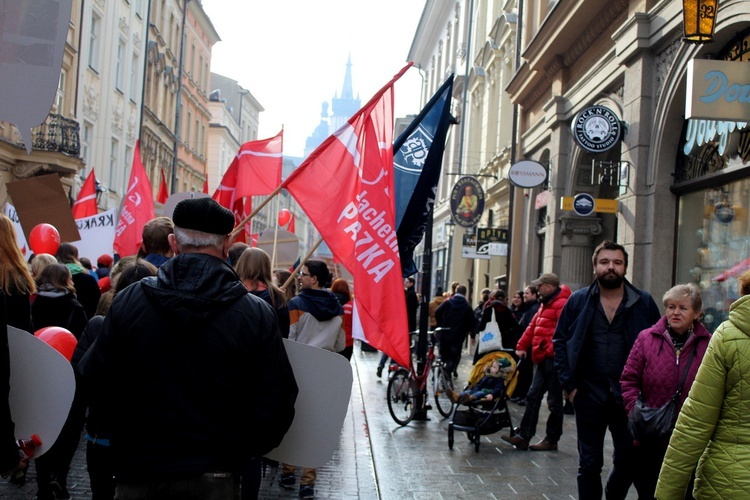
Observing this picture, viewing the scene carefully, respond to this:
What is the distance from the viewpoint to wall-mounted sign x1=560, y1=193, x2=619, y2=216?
45.6 ft

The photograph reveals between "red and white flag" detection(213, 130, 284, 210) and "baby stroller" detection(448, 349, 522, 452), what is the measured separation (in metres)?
3.29

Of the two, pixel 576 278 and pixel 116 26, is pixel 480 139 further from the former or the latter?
pixel 576 278

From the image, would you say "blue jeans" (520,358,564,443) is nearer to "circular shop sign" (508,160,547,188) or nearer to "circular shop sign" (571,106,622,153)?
"circular shop sign" (571,106,622,153)

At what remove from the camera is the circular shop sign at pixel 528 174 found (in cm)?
1820

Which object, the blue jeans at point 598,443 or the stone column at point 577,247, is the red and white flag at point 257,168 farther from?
the stone column at point 577,247

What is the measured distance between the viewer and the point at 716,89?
8.05m

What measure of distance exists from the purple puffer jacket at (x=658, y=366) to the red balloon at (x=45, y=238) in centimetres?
661

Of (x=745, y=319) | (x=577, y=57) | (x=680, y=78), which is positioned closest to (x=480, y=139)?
(x=577, y=57)

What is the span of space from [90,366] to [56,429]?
606 mm

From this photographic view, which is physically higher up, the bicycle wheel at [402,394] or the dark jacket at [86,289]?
the dark jacket at [86,289]

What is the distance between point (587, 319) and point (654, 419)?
3.51 feet

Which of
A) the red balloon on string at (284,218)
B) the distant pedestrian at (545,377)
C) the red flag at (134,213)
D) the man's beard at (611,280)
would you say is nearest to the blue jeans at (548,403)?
the distant pedestrian at (545,377)

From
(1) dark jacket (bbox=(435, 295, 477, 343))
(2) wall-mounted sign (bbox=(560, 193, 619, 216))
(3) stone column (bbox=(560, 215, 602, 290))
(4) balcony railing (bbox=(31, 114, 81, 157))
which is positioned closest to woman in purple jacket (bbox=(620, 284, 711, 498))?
(2) wall-mounted sign (bbox=(560, 193, 619, 216))

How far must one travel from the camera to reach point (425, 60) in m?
54.8
